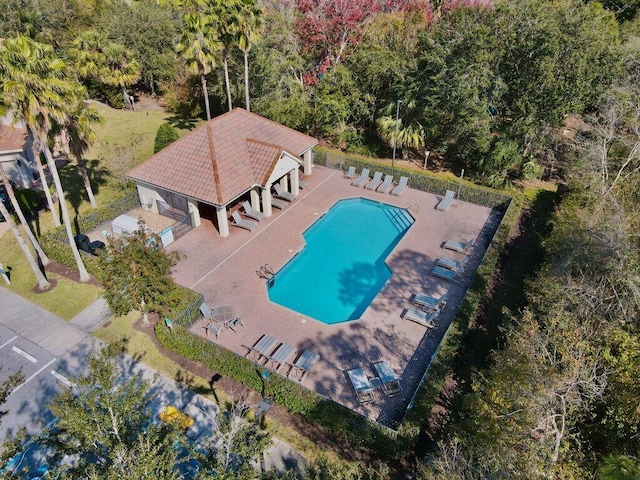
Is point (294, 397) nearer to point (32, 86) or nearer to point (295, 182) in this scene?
point (32, 86)

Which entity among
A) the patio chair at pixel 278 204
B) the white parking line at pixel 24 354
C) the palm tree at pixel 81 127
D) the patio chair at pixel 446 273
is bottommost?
the white parking line at pixel 24 354

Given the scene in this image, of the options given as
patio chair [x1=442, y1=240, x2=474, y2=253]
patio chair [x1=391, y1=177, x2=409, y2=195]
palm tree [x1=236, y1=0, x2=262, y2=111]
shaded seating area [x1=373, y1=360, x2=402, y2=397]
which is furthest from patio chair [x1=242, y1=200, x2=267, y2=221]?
shaded seating area [x1=373, y1=360, x2=402, y2=397]

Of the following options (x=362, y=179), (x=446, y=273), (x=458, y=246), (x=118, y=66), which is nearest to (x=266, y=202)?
(x=362, y=179)

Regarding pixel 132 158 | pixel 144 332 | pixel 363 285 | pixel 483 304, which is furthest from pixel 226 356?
pixel 132 158

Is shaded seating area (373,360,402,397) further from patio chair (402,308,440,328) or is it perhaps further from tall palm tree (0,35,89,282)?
tall palm tree (0,35,89,282)

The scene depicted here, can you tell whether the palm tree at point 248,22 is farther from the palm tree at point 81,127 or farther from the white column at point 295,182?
the palm tree at point 81,127

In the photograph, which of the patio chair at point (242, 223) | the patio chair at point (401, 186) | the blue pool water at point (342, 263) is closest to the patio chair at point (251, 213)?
the patio chair at point (242, 223)
